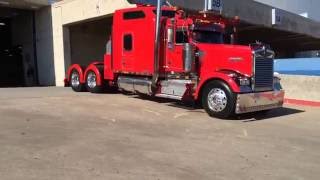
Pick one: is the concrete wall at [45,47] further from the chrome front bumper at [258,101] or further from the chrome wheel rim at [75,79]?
the chrome front bumper at [258,101]

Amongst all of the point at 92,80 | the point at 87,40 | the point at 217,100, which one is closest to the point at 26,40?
the point at 87,40

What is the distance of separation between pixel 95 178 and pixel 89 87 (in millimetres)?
12402

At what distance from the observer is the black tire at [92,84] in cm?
1823

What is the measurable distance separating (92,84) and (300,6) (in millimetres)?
37285

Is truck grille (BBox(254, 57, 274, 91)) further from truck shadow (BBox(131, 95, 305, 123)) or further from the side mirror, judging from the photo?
the side mirror

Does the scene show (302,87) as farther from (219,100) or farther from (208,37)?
(219,100)

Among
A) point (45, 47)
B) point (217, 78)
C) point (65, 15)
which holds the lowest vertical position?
point (217, 78)

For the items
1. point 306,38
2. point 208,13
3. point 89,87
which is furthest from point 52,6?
point 306,38

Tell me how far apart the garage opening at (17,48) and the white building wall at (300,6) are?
69.7 ft

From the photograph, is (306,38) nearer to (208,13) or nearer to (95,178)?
(208,13)

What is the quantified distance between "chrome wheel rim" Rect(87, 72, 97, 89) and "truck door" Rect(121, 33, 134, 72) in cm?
233

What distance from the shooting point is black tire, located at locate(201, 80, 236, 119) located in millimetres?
12523

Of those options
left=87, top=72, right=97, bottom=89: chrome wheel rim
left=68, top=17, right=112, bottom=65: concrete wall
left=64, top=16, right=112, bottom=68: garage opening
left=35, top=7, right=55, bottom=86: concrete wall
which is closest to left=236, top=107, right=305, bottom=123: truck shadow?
left=87, top=72, right=97, bottom=89: chrome wheel rim

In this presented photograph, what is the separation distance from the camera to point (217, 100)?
42.3 feet
